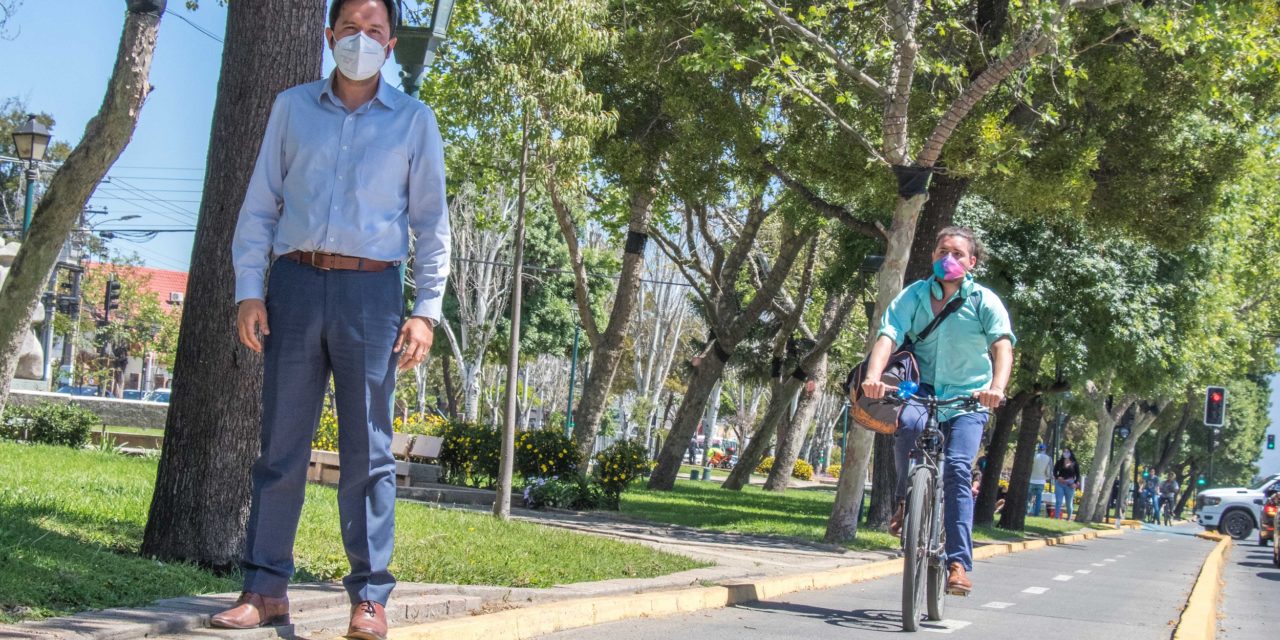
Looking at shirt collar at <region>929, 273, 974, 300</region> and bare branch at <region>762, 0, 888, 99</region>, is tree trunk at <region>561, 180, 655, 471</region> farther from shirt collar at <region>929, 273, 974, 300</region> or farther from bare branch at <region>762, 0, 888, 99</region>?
shirt collar at <region>929, 273, 974, 300</region>

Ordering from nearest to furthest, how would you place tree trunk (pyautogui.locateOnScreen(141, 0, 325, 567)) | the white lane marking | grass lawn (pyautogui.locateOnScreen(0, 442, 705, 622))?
grass lawn (pyautogui.locateOnScreen(0, 442, 705, 622)) → tree trunk (pyautogui.locateOnScreen(141, 0, 325, 567)) → the white lane marking

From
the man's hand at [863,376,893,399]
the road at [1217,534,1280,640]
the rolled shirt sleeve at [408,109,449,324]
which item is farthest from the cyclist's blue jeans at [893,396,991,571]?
the rolled shirt sleeve at [408,109,449,324]

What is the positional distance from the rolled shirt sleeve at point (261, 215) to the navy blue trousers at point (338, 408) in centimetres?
9

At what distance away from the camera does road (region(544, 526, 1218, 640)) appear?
668 centimetres

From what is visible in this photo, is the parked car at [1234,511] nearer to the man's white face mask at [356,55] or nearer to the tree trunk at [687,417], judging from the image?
the tree trunk at [687,417]

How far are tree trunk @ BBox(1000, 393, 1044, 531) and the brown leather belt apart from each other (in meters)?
22.6

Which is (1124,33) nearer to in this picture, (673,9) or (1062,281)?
(673,9)

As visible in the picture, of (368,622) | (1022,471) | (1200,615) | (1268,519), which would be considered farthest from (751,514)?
(368,622)

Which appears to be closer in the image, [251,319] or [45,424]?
[251,319]

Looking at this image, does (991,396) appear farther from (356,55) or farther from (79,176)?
(79,176)

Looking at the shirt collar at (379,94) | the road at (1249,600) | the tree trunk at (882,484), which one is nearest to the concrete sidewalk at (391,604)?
the shirt collar at (379,94)

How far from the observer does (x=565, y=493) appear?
53.5 feet

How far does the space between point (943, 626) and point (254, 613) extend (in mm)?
4030

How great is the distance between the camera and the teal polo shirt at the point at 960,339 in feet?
22.9
